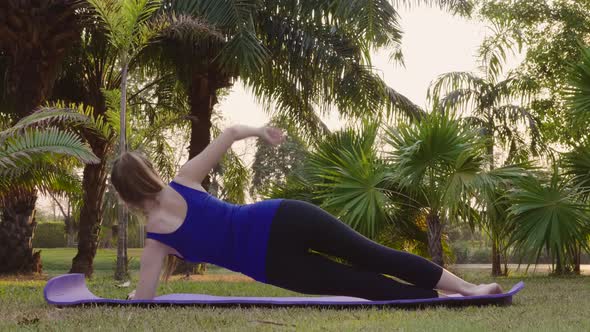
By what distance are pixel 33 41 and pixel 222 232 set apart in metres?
9.27

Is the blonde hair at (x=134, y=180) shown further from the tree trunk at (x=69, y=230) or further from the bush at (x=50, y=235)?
the bush at (x=50, y=235)

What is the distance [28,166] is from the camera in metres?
9.71

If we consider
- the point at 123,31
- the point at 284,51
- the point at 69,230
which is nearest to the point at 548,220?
the point at 123,31

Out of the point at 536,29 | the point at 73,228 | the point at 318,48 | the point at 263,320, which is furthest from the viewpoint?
the point at 73,228

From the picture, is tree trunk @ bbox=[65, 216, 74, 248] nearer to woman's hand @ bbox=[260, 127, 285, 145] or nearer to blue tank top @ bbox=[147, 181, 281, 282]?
blue tank top @ bbox=[147, 181, 281, 282]

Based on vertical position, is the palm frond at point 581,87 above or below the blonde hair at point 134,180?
above

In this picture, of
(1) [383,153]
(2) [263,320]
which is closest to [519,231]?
(1) [383,153]

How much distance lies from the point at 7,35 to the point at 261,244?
31.9 ft

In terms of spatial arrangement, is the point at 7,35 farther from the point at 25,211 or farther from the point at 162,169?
the point at 162,169

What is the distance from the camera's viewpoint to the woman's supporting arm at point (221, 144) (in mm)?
4508

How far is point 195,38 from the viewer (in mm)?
13742

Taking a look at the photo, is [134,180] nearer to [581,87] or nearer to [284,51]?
[581,87]

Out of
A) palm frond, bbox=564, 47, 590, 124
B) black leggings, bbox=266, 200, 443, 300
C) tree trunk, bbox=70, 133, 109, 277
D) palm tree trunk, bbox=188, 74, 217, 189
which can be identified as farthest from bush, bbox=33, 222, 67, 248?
black leggings, bbox=266, 200, 443, 300

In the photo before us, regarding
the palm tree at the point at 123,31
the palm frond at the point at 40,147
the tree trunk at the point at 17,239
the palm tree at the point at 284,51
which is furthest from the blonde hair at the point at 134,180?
the tree trunk at the point at 17,239
